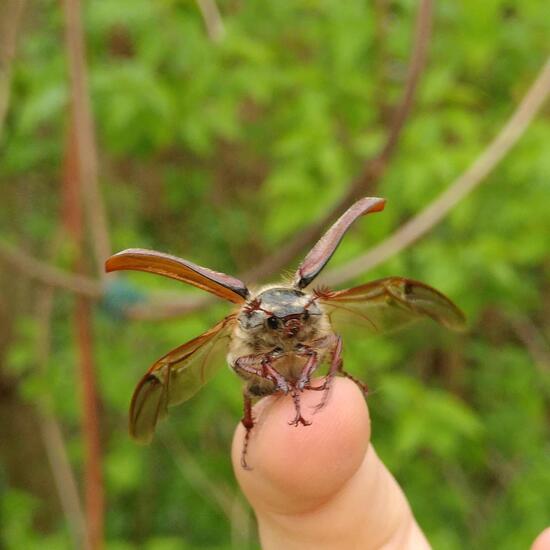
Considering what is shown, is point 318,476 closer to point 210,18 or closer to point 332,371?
point 332,371

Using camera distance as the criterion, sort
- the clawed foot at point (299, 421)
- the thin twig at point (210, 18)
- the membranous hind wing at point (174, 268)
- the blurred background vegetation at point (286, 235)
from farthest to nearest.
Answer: the blurred background vegetation at point (286, 235), the thin twig at point (210, 18), the clawed foot at point (299, 421), the membranous hind wing at point (174, 268)

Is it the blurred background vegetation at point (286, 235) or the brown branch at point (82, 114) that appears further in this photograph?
the blurred background vegetation at point (286, 235)

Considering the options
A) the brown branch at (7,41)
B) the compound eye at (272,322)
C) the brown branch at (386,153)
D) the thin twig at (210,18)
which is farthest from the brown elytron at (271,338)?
the brown branch at (7,41)

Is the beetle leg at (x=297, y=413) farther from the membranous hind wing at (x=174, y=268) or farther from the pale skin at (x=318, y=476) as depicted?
the membranous hind wing at (x=174, y=268)

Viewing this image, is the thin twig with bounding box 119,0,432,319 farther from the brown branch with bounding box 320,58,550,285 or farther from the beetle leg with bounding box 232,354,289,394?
the beetle leg with bounding box 232,354,289,394

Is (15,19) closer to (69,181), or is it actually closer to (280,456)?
(69,181)

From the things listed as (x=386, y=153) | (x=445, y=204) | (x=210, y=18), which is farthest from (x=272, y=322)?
(x=210, y=18)

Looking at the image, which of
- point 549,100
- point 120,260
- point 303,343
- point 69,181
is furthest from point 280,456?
point 549,100
